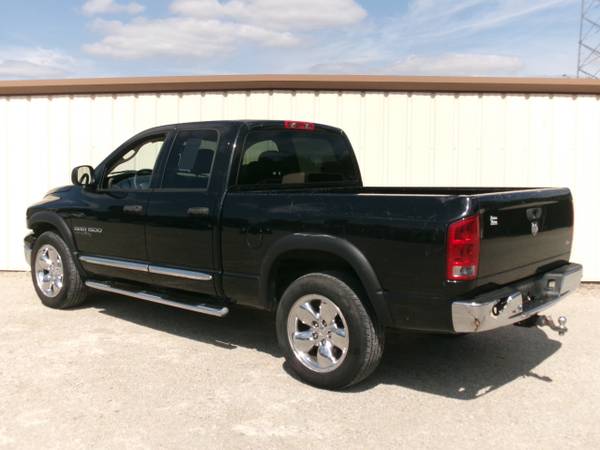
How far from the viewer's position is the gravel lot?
3.52 meters

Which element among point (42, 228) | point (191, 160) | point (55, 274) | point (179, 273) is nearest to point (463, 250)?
point (179, 273)

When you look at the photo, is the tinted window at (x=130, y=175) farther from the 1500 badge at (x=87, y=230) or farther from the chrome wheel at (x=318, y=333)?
the chrome wheel at (x=318, y=333)

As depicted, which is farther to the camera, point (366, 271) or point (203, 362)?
point (203, 362)

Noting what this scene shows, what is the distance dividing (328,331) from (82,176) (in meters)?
3.26

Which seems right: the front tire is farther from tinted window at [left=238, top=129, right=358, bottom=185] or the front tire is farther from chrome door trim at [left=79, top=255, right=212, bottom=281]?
tinted window at [left=238, top=129, right=358, bottom=185]

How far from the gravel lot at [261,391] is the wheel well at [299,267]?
0.65m

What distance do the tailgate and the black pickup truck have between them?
0.04ft

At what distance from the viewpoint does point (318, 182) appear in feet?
18.2

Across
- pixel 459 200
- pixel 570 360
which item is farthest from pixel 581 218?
pixel 459 200

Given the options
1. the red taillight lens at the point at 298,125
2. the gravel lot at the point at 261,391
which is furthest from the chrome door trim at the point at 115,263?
the red taillight lens at the point at 298,125

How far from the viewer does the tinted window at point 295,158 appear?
504 centimetres

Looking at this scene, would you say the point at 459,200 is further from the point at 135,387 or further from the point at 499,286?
the point at 135,387

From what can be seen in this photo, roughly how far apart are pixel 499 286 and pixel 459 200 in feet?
2.35

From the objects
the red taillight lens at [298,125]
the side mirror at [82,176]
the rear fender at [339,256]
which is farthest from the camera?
the side mirror at [82,176]
